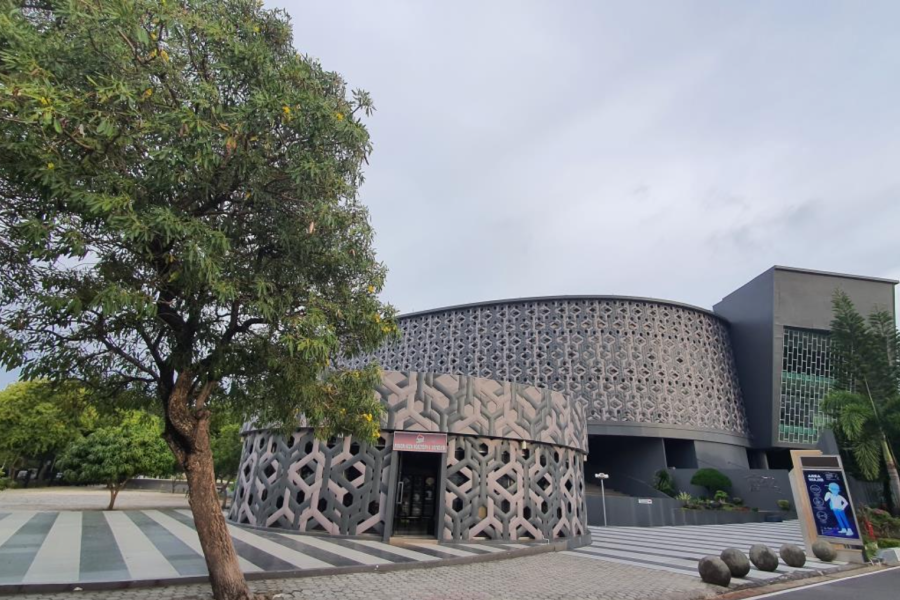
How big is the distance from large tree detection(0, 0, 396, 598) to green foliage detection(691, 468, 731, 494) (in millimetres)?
29010

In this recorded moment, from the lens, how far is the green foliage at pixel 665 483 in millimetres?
30416

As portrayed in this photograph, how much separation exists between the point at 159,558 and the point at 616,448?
3208 centimetres

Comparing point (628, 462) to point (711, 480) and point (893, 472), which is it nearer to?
point (711, 480)

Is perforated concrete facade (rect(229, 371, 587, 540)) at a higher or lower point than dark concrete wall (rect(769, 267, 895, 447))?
lower

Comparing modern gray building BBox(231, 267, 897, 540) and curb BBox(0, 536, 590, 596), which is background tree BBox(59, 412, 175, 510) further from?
modern gray building BBox(231, 267, 897, 540)

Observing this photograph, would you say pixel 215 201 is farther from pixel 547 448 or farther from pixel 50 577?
pixel 547 448

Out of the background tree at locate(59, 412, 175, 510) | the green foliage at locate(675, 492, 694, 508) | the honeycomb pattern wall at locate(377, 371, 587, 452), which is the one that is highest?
the honeycomb pattern wall at locate(377, 371, 587, 452)

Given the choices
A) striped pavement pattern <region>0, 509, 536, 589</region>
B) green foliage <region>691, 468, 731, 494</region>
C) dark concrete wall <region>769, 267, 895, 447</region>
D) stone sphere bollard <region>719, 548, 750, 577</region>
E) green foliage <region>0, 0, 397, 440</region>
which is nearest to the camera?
green foliage <region>0, 0, 397, 440</region>

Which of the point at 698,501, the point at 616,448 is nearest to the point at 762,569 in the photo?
the point at 698,501

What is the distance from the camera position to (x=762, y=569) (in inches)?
403

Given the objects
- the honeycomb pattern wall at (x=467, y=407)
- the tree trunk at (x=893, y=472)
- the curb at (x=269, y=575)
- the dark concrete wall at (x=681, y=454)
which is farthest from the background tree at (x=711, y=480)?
the curb at (x=269, y=575)

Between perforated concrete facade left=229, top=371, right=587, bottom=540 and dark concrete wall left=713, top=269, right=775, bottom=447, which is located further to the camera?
dark concrete wall left=713, top=269, right=775, bottom=447

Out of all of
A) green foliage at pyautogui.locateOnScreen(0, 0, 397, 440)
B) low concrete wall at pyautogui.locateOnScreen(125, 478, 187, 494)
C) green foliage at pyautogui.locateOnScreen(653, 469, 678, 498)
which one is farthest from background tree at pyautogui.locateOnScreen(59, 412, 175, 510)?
green foliage at pyautogui.locateOnScreen(653, 469, 678, 498)

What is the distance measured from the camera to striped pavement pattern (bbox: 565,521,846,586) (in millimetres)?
11078
